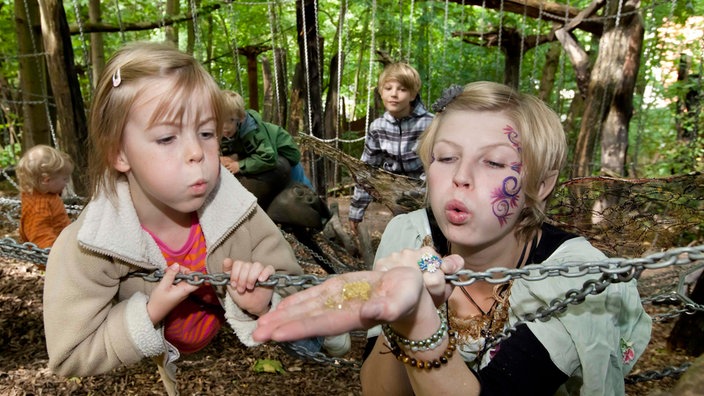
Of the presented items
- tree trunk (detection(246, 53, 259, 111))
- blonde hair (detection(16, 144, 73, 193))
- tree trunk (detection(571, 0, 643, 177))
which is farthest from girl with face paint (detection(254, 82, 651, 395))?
tree trunk (detection(246, 53, 259, 111))

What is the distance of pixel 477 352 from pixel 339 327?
0.68 m

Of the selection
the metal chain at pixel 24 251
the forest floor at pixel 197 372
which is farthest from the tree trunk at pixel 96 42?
the metal chain at pixel 24 251

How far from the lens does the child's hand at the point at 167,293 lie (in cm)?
143

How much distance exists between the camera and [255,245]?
1.70 m

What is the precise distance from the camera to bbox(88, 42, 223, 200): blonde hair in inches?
56.0

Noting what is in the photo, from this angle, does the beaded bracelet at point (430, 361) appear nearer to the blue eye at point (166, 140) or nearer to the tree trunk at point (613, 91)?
the blue eye at point (166, 140)

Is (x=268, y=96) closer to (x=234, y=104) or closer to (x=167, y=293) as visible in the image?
(x=234, y=104)

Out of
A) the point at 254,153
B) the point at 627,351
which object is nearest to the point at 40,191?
the point at 254,153

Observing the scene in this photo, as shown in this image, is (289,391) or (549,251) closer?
(549,251)

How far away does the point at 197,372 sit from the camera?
3135 millimetres

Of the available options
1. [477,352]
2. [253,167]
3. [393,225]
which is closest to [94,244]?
[393,225]

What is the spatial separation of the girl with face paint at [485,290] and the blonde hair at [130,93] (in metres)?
0.69

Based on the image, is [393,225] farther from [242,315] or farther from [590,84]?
[590,84]

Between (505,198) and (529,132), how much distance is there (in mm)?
225
